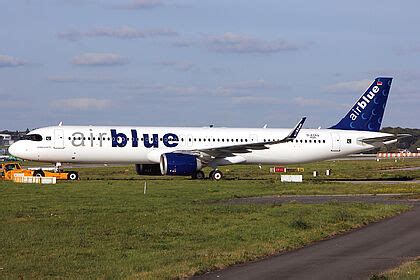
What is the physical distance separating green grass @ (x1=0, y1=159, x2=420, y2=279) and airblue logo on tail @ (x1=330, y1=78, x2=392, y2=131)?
24.5 meters

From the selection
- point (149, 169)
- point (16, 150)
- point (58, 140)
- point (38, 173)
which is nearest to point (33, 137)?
point (16, 150)

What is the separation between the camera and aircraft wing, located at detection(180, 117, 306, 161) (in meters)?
52.7

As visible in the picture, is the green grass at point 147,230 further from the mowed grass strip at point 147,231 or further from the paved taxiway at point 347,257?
the paved taxiway at point 347,257

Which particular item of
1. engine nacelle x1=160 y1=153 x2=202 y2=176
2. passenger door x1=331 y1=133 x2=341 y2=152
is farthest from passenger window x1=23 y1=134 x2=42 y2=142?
passenger door x1=331 y1=133 x2=341 y2=152

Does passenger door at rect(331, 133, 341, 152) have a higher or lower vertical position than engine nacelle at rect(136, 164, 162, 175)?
higher

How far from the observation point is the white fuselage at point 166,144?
5172cm

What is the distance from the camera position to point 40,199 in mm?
33344

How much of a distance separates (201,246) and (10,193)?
20.4 meters

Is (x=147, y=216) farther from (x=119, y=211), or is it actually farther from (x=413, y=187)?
(x=413, y=187)

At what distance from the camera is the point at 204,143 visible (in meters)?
54.9

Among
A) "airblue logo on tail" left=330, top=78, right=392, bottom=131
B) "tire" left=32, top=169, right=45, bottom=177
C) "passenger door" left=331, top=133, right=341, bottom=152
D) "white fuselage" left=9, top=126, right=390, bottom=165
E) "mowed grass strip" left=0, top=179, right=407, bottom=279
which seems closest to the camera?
"mowed grass strip" left=0, top=179, right=407, bottom=279

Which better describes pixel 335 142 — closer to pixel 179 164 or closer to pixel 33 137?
pixel 179 164

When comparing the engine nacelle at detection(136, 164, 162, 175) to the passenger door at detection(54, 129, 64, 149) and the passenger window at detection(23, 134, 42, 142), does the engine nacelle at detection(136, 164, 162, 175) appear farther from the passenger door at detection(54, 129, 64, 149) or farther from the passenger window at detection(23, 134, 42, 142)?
the passenger window at detection(23, 134, 42, 142)

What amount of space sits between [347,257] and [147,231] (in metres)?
6.80
